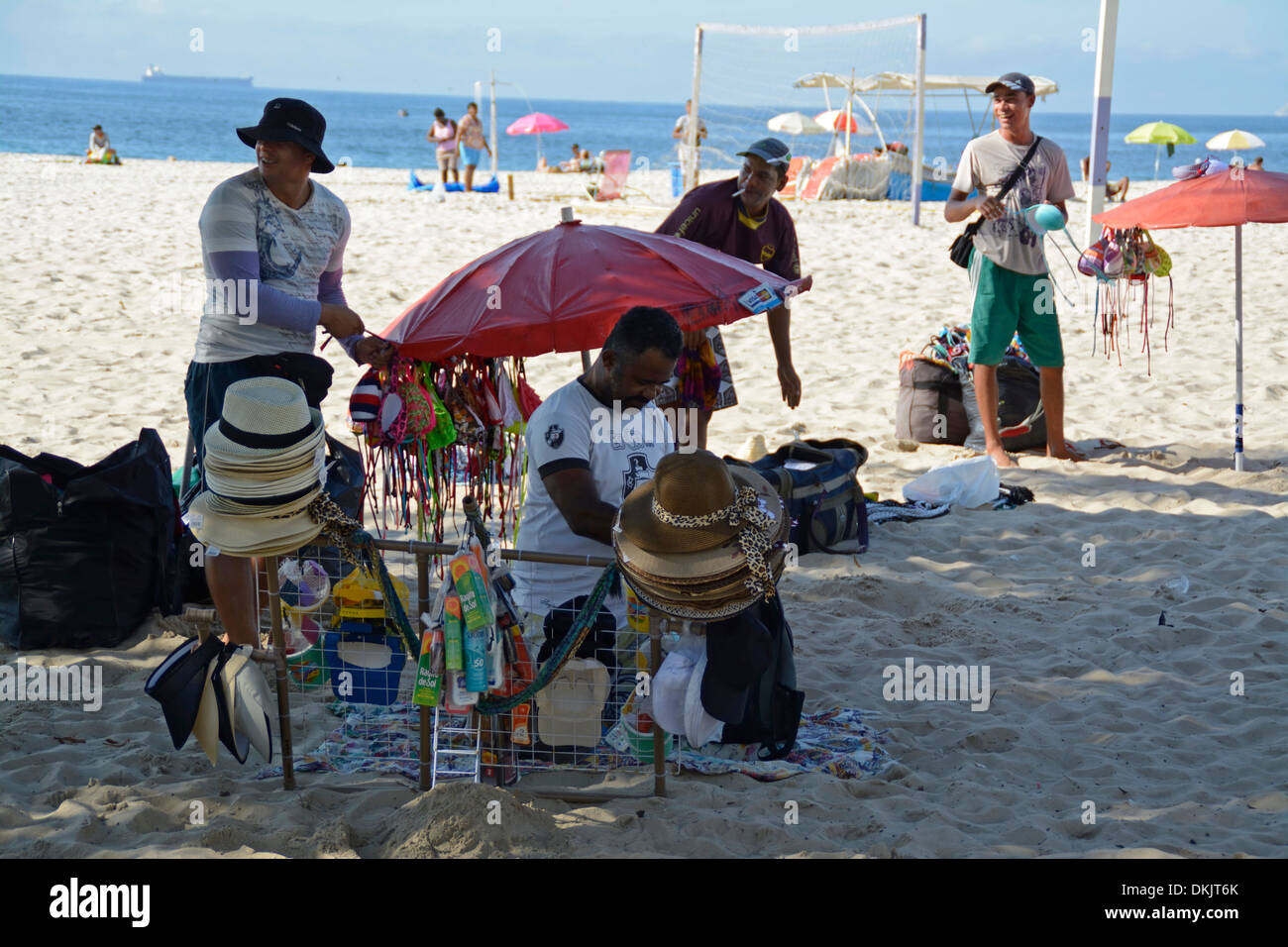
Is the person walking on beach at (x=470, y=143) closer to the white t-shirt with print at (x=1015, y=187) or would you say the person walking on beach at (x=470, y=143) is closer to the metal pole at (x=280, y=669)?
the white t-shirt with print at (x=1015, y=187)

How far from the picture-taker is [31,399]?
677 centimetres

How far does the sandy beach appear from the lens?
114 inches

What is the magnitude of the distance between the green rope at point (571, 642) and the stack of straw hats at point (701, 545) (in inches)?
8.1

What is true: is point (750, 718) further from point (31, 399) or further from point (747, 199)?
point (31, 399)

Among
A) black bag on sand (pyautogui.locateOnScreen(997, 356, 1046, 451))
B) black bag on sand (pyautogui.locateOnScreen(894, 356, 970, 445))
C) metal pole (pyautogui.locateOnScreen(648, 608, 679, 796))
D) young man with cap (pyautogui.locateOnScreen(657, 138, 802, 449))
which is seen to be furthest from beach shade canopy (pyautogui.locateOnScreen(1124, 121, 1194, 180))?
metal pole (pyautogui.locateOnScreen(648, 608, 679, 796))

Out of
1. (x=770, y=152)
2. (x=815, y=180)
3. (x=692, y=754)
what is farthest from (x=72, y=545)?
(x=815, y=180)

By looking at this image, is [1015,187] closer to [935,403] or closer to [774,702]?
[935,403]

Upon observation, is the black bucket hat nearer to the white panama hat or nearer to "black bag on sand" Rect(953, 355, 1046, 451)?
the white panama hat

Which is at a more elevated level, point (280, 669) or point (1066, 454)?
point (1066, 454)

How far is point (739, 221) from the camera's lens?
5.07 m

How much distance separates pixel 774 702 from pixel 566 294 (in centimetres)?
141

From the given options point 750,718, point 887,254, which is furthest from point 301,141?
point 887,254
